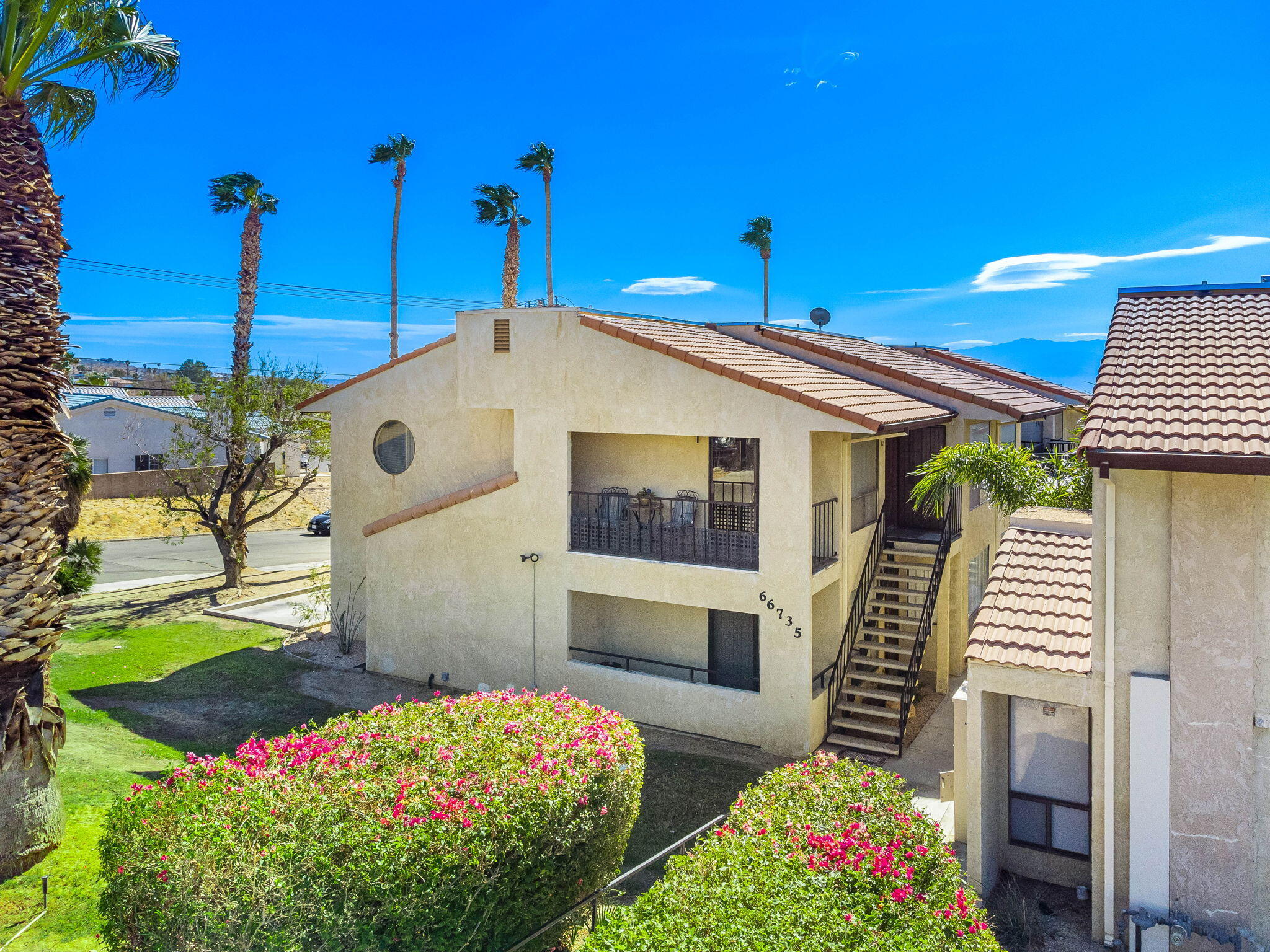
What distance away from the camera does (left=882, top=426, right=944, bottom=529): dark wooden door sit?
1973 cm

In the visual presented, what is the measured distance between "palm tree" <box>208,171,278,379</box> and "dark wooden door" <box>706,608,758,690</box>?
19.1 meters

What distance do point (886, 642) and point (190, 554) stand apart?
95.8 ft

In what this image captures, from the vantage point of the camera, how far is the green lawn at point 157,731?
32.8 ft

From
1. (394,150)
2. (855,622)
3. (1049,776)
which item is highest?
(394,150)

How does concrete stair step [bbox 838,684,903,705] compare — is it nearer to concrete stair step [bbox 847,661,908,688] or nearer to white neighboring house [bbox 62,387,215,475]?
concrete stair step [bbox 847,661,908,688]

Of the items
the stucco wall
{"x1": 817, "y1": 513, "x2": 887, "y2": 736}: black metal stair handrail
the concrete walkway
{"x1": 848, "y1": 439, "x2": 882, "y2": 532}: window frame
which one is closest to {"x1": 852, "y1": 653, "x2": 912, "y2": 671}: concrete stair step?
{"x1": 817, "y1": 513, "x2": 887, "y2": 736}: black metal stair handrail

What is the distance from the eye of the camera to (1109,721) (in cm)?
848

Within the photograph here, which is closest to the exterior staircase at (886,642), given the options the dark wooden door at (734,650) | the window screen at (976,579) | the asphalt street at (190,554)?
the window screen at (976,579)

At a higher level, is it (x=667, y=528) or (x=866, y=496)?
(x=866, y=496)

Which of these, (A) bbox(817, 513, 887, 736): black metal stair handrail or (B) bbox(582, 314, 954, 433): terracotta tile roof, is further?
(A) bbox(817, 513, 887, 736): black metal stair handrail

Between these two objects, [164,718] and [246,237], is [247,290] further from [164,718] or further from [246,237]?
[164,718]

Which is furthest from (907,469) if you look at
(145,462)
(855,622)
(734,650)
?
(145,462)

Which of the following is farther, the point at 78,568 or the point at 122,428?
the point at 122,428

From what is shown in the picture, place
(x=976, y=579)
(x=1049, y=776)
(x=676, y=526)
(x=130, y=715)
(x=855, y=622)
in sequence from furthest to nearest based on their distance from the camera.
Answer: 1. (x=976, y=579)
2. (x=676, y=526)
3. (x=130, y=715)
4. (x=855, y=622)
5. (x=1049, y=776)
